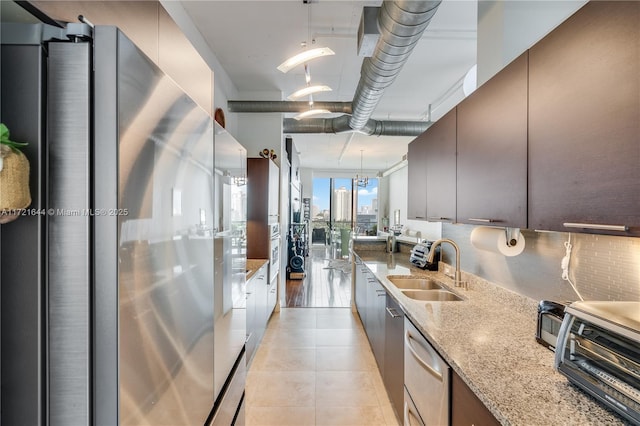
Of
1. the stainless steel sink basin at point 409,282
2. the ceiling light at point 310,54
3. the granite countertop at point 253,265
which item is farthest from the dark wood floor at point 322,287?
the ceiling light at point 310,54

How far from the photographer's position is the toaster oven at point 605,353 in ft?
2.63

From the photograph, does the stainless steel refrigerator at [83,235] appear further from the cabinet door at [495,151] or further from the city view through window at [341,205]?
the city view through window at [341,205]

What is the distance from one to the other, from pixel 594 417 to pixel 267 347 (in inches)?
115

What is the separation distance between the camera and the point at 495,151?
1521 mm

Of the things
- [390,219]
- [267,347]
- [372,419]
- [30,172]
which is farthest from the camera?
[390,219]

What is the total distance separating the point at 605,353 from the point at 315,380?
2.27m

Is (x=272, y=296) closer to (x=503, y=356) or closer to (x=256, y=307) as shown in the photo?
(x=256, y=307)

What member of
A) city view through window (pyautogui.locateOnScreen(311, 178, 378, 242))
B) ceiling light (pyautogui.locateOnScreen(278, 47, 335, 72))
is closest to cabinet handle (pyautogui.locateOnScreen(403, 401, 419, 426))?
ceiling light (pyautogui.locateOnScreen(278, 47, 335, 72))

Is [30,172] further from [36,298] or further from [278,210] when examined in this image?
[278,210]

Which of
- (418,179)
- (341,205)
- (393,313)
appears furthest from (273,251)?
(341,205)

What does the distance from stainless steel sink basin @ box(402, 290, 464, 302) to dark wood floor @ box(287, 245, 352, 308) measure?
2466 mm

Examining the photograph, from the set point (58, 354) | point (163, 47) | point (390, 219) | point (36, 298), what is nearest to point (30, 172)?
point (36, 298)

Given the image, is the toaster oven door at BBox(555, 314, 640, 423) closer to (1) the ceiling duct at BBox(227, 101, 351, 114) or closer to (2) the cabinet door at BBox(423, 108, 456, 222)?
(2) the cabinet door at BBox(423, 108, 456, 222)

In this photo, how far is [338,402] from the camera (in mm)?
2398
